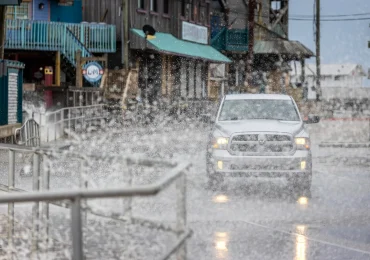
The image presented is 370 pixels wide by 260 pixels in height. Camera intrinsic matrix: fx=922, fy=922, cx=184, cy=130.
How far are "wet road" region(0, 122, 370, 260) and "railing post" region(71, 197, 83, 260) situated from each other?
81.8 inches

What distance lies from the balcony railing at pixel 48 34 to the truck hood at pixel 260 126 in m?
25.8

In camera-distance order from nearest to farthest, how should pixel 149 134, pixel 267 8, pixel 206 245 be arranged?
pixel 206 245 < pixel 149 134 < pixel 267 8

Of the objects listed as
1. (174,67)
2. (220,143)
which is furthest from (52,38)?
(220,143)

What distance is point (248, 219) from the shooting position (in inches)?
485

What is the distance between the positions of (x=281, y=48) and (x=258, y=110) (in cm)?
4733

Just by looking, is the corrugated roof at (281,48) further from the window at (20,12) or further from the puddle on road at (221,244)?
the puddle on road at (221,244)

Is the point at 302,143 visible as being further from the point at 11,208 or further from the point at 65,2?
the point at 65,2

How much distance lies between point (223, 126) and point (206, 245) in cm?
618

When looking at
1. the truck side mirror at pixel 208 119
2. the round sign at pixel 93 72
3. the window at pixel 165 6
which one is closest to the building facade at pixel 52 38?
the round sign at pixel 93 72

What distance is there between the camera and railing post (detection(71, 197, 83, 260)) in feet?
16.1

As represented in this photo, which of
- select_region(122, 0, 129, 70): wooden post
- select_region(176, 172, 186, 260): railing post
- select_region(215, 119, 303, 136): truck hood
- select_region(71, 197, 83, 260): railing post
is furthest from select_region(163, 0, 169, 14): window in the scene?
select_region(71, 197, 83, 260): railing post

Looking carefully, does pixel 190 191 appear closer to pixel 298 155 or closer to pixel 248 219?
pixel 298 155

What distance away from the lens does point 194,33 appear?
175 feet

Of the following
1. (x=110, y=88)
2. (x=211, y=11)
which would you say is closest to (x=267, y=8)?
(x=211, y=11)
